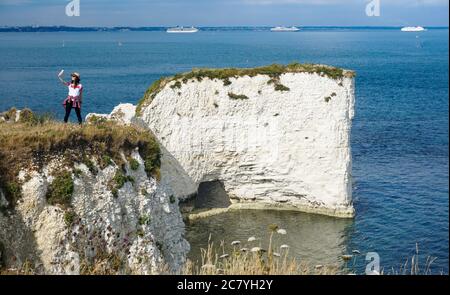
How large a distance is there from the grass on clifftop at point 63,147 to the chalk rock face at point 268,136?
17.9 m

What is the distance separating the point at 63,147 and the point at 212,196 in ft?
80.3

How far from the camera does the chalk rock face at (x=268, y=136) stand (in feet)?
133

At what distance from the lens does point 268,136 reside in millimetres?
41500

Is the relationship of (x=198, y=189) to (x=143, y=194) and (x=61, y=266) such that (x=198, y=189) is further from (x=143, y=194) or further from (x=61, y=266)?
(x=61, y=266)

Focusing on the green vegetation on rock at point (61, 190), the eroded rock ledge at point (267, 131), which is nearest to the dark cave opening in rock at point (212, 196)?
the eroded rock ledge at point (267, 131)

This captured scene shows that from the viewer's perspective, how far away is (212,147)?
4109cm

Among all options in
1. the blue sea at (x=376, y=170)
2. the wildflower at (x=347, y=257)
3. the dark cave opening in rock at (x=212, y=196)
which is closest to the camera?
the wildflower at (x=347, y=257)

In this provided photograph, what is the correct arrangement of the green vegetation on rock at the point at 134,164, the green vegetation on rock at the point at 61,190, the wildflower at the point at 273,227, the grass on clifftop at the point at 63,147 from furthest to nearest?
the wildflower at the point at 273,227 < the green vegetation on rock at the point at 134,164 < the green vegetation on rock at the point at 61,190 < the grass on clifftop at the point at 63,147

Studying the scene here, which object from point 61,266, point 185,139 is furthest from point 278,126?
point 61,266

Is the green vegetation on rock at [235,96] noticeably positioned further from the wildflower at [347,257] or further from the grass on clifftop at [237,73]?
the wildflower at [347,257]

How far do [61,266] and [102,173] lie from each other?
3588 millimetres

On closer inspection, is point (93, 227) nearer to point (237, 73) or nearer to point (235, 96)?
point (235, 96)

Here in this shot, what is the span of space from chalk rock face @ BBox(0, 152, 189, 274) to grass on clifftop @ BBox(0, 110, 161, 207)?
27cm

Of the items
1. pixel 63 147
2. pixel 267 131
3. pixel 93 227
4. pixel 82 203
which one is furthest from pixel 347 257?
pixel 63 147
